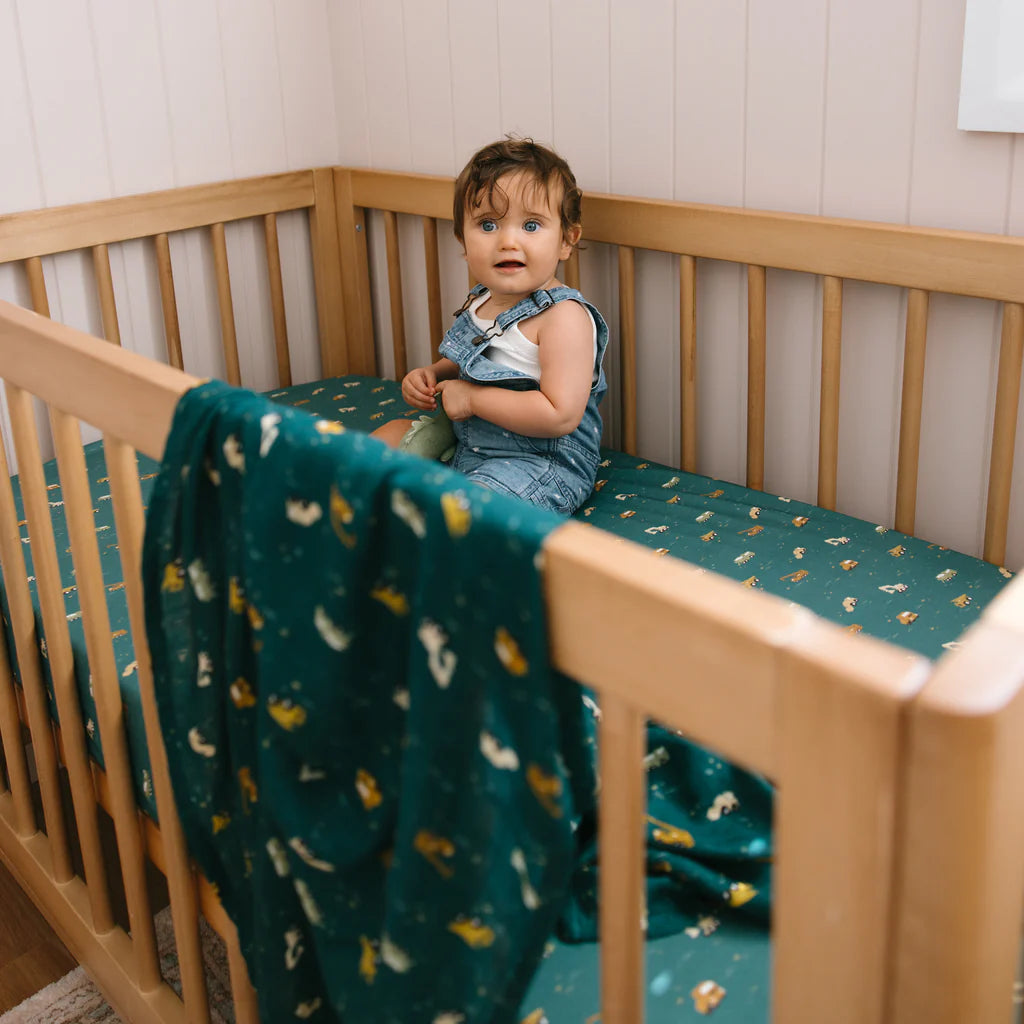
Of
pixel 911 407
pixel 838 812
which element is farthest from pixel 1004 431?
pixel 838 812

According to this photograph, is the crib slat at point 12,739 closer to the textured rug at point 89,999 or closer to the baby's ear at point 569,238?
the textured rug at point 89,999

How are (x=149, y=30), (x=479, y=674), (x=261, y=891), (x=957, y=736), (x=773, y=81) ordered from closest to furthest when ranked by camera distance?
1. (x=957, y=736)
2. (x=479, y=674)
3. (x=261, y=891)
4. (x=773, y=81)
5. (x=149, y=30)

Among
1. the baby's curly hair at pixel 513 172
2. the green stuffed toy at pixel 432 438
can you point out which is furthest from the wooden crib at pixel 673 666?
the green stuffed toy at pixel 432 438

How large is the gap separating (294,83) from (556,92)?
1.77 ft

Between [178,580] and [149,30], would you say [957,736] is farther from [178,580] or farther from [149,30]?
[149,30]

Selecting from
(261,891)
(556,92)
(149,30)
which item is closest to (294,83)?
(149,30)

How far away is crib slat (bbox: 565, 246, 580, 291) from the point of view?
1585 millimetres

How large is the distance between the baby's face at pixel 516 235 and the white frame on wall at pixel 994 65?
0.48m

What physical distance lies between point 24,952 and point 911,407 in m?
1.19

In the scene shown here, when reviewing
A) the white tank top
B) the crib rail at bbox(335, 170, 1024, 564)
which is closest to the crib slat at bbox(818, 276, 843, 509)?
the crib rail at bbox(335, 170, 1024, 564)

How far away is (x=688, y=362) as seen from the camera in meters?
1.50

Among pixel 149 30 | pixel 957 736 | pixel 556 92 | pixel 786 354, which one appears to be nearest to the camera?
pixel 957 736

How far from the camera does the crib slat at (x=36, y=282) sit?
1.64 meters

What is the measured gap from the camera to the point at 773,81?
1325 mm
